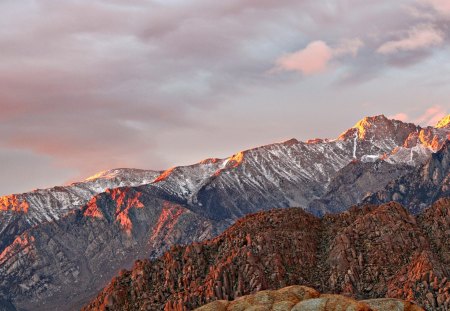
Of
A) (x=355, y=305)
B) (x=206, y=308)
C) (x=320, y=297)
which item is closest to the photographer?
(x=355, y=305)

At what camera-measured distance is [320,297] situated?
133m

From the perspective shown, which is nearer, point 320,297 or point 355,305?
point 355,305

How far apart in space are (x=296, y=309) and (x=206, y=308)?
20.9m

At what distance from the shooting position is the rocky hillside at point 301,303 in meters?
126

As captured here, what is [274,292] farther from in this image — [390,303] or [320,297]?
[390,303]

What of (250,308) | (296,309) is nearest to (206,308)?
(250,308)

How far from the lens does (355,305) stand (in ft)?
406

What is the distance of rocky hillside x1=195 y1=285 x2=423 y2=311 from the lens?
125625 mm

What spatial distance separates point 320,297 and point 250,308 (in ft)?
40.5

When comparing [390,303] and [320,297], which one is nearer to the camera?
[320,297]

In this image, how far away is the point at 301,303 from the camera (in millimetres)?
129500

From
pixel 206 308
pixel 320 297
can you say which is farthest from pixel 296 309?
pixel 206 308

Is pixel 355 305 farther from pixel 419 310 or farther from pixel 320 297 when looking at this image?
pixel 419 310

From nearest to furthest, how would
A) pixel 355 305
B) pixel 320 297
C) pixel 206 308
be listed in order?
pixel 355 305 → pixel 320 297 → pixel 206 308
